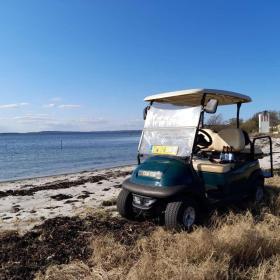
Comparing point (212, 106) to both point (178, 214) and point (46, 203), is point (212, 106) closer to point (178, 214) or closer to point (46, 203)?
point (178, 214)

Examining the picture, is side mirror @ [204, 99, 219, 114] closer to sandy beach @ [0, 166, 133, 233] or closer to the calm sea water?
sandy beach @ [0, 166, 133, 233]

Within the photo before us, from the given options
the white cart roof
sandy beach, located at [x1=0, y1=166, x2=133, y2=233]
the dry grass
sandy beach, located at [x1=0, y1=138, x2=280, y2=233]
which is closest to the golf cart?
the white cart roof

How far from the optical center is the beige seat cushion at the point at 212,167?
514 cm

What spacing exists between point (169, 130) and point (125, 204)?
4.61ft

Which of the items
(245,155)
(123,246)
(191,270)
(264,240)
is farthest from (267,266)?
(245,155)

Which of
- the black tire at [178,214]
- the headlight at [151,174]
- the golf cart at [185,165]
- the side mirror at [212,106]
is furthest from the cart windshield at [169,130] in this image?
the black tire at [178,214]

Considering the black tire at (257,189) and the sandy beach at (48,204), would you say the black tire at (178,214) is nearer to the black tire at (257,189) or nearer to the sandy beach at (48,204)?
the sandy beach at (48,204)

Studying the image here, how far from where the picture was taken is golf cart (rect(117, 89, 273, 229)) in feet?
15.2

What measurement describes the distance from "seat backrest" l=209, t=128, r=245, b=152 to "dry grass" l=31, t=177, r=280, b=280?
79.0 inches

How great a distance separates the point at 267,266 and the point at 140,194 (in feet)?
6.61

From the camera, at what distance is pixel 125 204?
17.1 ft

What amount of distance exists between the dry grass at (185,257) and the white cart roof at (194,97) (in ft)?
7.01

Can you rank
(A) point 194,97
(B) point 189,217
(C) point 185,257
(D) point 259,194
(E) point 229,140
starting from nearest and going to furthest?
(C) point 185,257 → (B) point 189,217 → (A) point 194,97 → (E) point 229,140 → (D) point 259,194

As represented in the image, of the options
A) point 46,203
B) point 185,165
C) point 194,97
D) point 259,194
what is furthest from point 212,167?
point 46,203
